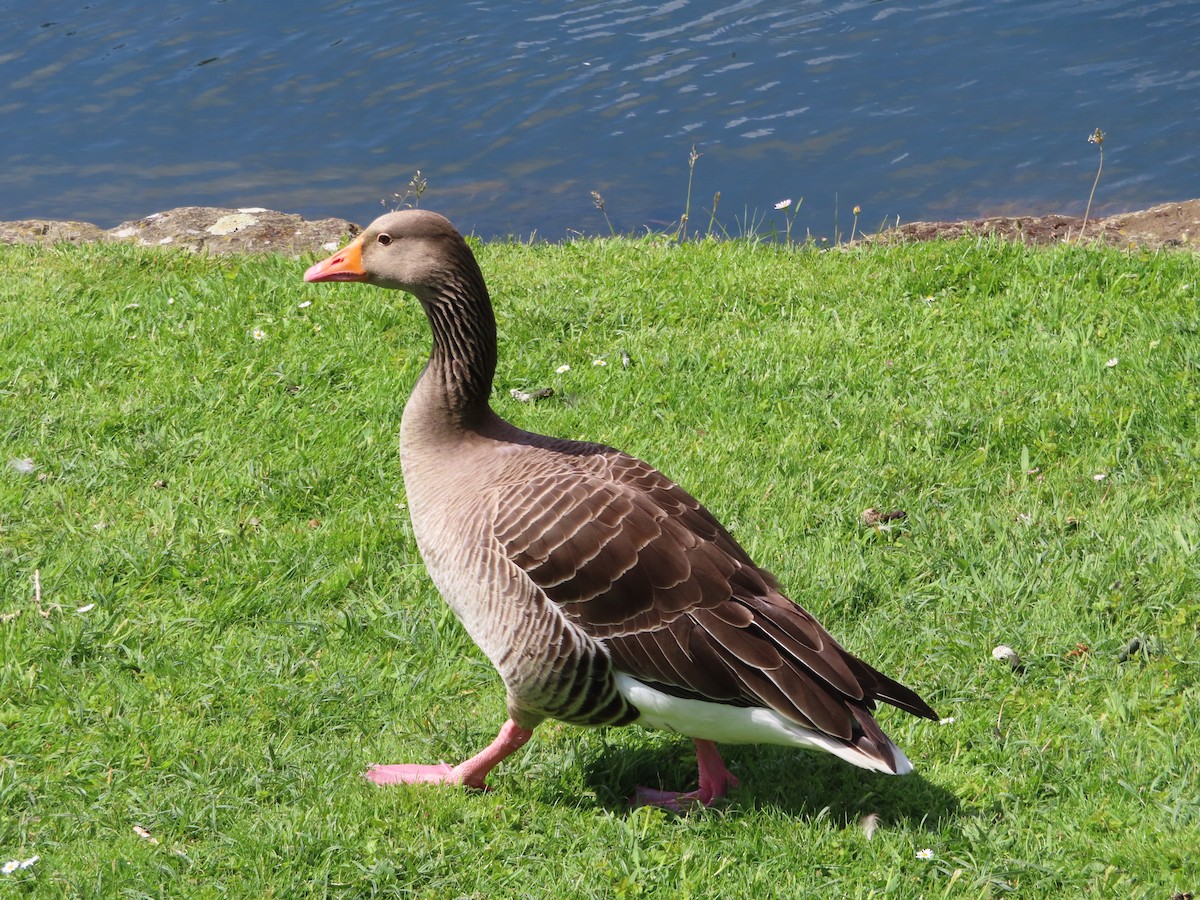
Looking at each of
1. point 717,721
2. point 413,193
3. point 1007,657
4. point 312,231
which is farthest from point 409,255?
point 413,193

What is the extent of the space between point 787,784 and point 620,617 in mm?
880

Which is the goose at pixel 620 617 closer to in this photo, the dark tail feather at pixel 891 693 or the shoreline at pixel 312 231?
the dark tail feather at pixel 891 693

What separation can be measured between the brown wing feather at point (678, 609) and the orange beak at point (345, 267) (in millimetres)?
1028

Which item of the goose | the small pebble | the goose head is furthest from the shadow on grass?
the goose head

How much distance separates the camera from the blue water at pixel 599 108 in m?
11.1

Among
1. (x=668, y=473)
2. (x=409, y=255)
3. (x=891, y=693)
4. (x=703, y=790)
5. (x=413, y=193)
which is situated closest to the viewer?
(x=891, y=693)

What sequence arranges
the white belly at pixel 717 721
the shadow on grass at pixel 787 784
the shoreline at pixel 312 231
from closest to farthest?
the white belly at pixel 717 721
the shadow on grass at pixel 787 784
the shoreline at pixel 312 231

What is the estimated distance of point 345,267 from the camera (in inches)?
170

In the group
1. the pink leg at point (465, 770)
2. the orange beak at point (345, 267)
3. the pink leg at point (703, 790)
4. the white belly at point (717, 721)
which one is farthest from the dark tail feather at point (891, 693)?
the orange beak at point (345, 267)

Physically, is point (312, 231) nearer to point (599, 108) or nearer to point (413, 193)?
point (413, 193)

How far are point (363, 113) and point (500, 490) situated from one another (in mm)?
9743

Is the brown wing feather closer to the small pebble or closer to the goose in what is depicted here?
the goose

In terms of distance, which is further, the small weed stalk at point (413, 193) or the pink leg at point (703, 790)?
the small weed stalk at point (413, 193)

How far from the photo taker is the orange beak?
4309 mm
